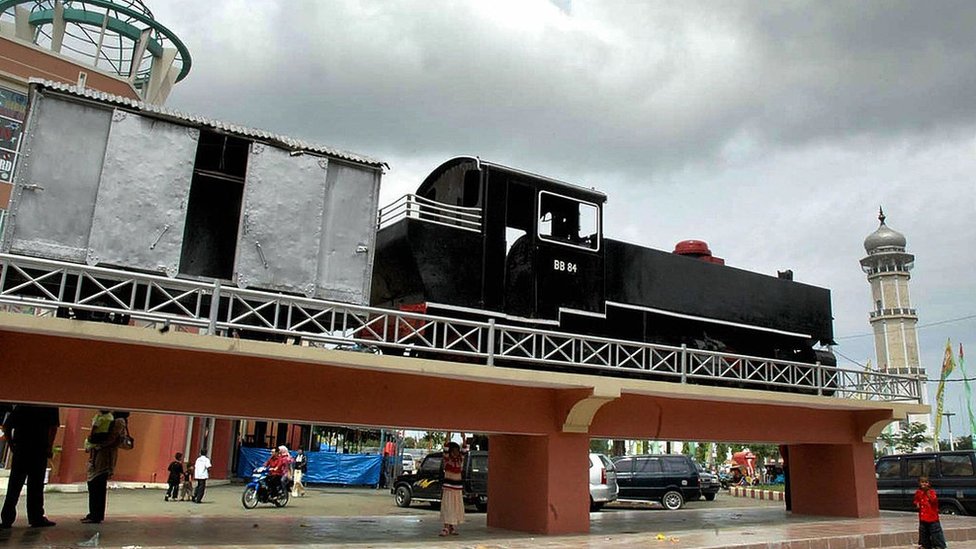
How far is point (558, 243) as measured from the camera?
469 inches

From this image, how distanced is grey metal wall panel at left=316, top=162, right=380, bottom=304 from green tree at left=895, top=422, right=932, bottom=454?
5740 cm

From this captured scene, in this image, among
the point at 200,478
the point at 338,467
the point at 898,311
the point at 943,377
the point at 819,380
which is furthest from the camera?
the point at 898,311

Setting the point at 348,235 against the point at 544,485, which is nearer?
the point at 348,235

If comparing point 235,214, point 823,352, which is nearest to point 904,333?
point 823,352

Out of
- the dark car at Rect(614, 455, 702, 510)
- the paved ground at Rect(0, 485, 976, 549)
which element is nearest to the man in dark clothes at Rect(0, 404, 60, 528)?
the paved ground at Rect(0, 485, 976, 549)

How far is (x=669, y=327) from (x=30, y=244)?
10.3m

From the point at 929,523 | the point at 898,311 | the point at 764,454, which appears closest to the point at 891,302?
the point at 898,311

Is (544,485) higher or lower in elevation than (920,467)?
lower

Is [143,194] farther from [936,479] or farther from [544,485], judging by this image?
[936,479]

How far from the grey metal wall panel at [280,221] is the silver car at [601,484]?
12292 mm

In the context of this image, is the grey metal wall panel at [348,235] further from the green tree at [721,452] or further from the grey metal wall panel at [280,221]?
the green tree at [721,452]

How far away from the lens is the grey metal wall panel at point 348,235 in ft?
32.9

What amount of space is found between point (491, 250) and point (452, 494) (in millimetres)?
3846

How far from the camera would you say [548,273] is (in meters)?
11.7
